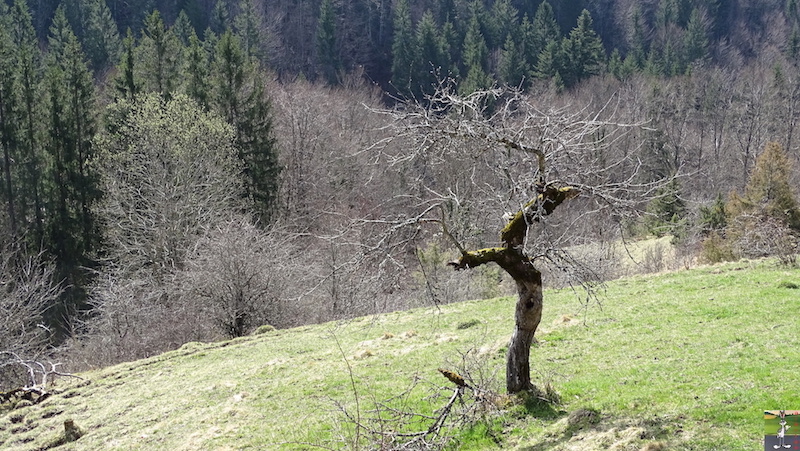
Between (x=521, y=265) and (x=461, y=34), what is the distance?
71733 millimetres

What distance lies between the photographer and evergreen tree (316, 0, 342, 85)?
2950 inches

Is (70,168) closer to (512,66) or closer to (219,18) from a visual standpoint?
(219,18)

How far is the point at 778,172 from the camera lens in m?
24.8

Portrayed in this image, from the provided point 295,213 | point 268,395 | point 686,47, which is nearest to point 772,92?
point 686,47

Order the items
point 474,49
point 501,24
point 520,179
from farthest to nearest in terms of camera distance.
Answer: point 501,24
point 474,49
point 520,179

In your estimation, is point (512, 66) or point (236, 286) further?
point (512, 66)

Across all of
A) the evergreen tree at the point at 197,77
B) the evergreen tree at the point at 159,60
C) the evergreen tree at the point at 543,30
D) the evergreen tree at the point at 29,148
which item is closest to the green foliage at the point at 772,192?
the evergreen tree at the point at 197,77

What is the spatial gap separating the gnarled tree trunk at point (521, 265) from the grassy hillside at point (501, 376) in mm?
606

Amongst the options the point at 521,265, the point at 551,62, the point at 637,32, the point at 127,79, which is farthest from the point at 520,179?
the point at 637,32

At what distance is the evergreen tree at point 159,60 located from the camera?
39.8m

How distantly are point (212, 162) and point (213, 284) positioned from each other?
1081 centimetres

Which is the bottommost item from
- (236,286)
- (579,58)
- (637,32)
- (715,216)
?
(236,286)

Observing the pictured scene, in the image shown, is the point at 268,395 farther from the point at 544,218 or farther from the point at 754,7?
the point at 754,7

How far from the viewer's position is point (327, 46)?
7506 centimetres
